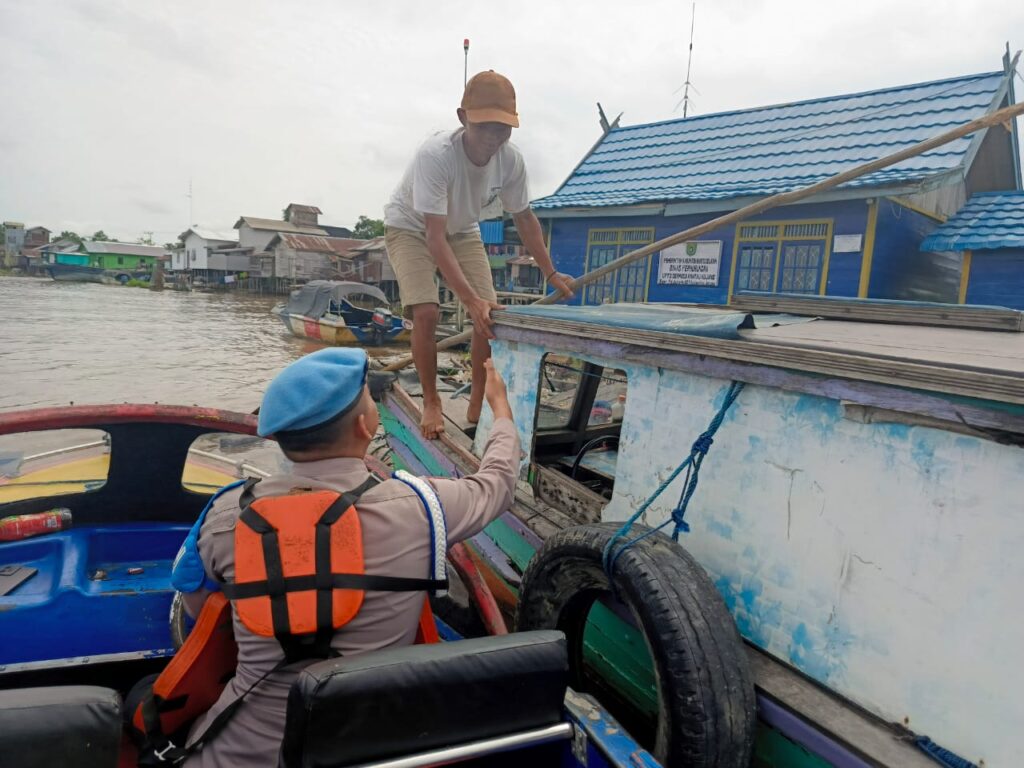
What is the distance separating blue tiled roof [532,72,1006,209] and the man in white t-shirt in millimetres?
6204

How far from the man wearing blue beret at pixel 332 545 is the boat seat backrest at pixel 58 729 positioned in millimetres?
298

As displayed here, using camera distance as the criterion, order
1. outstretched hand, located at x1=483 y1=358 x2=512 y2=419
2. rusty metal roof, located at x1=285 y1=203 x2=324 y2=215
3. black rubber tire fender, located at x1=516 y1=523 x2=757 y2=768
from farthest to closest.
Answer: rusty metal roof, located at x1=285 y1=203 x2=324 y2=215 < outstretched hand, located at x1=483 y1=358 x2=512 y2=419 < black rubber tire fender, located at x1=516 y1=523 x2=757 y2=768

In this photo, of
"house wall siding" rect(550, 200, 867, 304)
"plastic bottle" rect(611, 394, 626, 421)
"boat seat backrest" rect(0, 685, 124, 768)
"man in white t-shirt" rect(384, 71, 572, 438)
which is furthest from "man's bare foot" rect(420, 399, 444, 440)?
"house wall siding" rect(550, 200, 867, 304)

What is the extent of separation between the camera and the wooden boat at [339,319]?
69.2 ft

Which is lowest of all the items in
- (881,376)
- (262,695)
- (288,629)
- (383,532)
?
(262,695)

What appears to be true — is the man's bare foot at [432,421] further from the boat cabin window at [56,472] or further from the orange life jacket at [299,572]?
the orange life jacket at [299,572]

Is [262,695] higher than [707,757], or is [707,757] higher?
[262,695]

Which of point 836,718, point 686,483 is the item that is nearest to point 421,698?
point 836,718

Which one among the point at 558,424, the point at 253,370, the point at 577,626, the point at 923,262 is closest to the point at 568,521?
the point at 577,626

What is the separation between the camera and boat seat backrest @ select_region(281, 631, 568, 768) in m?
1.24

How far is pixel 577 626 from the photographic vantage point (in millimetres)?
2852

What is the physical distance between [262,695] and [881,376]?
1.90 m

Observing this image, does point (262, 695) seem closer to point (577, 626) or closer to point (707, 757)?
point (707, 757)

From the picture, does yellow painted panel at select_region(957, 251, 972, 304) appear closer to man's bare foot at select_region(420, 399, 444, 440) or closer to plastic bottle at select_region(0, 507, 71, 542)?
man's bare foot at select_region(420, 399, 444, 440)
